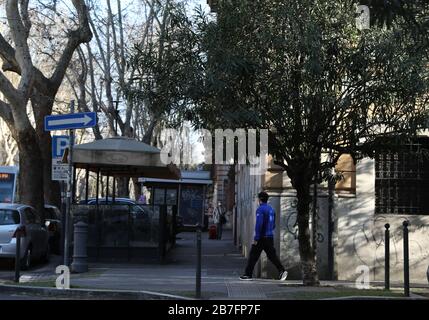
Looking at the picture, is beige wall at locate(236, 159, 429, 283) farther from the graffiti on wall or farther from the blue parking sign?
the blue parking sign

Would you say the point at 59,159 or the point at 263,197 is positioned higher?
the point at 59,159

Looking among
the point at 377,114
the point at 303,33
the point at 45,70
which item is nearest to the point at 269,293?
the point at 377,114

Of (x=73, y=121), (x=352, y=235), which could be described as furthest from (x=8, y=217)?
(x=352, y=235)

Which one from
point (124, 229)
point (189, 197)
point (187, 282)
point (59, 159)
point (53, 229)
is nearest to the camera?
point (187, 282)

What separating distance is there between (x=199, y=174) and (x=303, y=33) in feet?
96.0

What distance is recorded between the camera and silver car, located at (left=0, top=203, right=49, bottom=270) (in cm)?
1576

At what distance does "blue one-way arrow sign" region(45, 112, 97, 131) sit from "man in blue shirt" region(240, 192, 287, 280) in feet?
13.0

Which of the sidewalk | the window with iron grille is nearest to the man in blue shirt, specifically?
the sidewalk

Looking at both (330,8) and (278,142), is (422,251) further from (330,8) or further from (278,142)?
(330,8)

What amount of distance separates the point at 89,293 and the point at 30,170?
31.4ft

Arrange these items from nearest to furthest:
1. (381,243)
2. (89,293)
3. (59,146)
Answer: (89,293) < (381,243) < (59,146)

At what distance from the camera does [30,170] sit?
20.5 metres

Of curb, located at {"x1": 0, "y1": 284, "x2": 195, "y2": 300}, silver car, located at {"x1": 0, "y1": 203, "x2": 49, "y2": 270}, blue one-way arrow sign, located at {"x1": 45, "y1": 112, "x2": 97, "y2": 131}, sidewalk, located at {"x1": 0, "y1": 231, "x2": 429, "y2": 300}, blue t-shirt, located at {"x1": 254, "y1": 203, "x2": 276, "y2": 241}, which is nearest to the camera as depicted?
curb, located at {"x1": 0, "y1": 284, "x2": 195, "y2": 300}

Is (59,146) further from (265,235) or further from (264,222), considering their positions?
(265,235)
